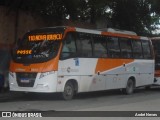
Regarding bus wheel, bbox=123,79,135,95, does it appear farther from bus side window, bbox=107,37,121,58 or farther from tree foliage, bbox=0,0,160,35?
tree foliage, bbox=0,0,160,35

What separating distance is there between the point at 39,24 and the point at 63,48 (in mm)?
6645

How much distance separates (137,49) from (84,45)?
15.5 feet

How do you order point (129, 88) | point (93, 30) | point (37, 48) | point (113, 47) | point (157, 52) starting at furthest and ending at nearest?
point (157, 52) → point (129, 88) → point (113, 47) → point (93, 30) → point (37, 48)

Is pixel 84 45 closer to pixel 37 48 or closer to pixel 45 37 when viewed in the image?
pixel 45 37

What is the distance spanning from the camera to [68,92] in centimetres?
1792

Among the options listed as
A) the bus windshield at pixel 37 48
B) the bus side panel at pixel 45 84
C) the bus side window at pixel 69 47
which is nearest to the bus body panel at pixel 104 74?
the bus side window at pixel 69 47

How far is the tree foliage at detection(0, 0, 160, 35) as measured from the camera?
2250 cm

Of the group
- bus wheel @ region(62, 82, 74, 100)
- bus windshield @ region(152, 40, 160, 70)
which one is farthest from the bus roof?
bus windshield @ region(152, 40, 160, 70)

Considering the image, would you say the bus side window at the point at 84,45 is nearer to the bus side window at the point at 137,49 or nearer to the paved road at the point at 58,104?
the paved road at the point at 58,104

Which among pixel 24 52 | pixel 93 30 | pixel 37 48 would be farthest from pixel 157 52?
pixel 24 52

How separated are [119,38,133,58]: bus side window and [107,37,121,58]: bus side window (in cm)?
36

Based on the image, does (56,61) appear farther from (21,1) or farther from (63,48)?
(21,1)

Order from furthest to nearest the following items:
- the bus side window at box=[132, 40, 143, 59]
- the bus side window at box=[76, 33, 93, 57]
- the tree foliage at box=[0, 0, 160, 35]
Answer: the tree foliage at box=[0, 0, 160, 35] < the bus side window at box=[132, 40, 143, 59] < the bus side window at box=[76, 33, 93, 57]

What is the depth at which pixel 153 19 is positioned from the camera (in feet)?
96.2
